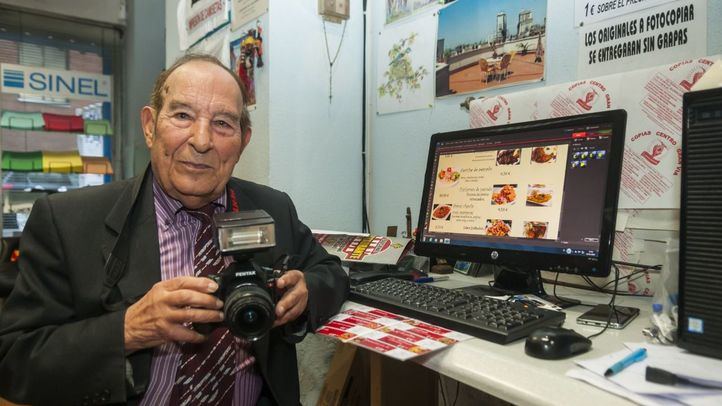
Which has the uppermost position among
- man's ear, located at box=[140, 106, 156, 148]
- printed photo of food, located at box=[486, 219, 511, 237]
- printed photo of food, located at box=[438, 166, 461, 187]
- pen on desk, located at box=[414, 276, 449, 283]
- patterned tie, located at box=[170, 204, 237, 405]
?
man's ear, located at box=[140, 106, 156, 148]

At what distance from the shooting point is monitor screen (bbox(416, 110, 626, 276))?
96 centimetres

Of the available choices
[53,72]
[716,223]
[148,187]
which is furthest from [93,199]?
[53,72]

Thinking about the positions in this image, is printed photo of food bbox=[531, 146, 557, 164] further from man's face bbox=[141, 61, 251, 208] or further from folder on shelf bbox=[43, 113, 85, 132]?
folder on shelf bbox=[43, 113, 85, 132]

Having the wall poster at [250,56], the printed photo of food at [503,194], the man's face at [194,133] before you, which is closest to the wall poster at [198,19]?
the wall poster at [250,56]

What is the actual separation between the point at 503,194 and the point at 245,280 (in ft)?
2.14

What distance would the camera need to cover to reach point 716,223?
651 millimetres

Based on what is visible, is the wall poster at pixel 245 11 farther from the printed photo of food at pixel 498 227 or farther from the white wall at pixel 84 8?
the white wall at pixel 84 8

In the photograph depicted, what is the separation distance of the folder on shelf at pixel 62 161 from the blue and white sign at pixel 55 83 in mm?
419

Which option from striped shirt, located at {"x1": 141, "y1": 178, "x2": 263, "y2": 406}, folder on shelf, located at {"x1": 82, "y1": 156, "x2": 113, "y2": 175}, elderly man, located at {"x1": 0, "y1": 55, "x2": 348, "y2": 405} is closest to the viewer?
elderly man, located at {"x1": 0, "y1": 55, "x2": 348, "y2": 405}

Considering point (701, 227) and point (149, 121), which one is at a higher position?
point (149, 121)

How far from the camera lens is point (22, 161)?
3.28 m

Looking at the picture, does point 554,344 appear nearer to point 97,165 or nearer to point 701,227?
point 701,227

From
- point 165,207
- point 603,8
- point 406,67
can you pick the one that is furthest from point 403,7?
point 165,207

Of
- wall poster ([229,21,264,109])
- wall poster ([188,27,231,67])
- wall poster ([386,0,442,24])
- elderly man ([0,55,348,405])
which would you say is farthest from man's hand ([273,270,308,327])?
wall poster ([188,27,231,67])
